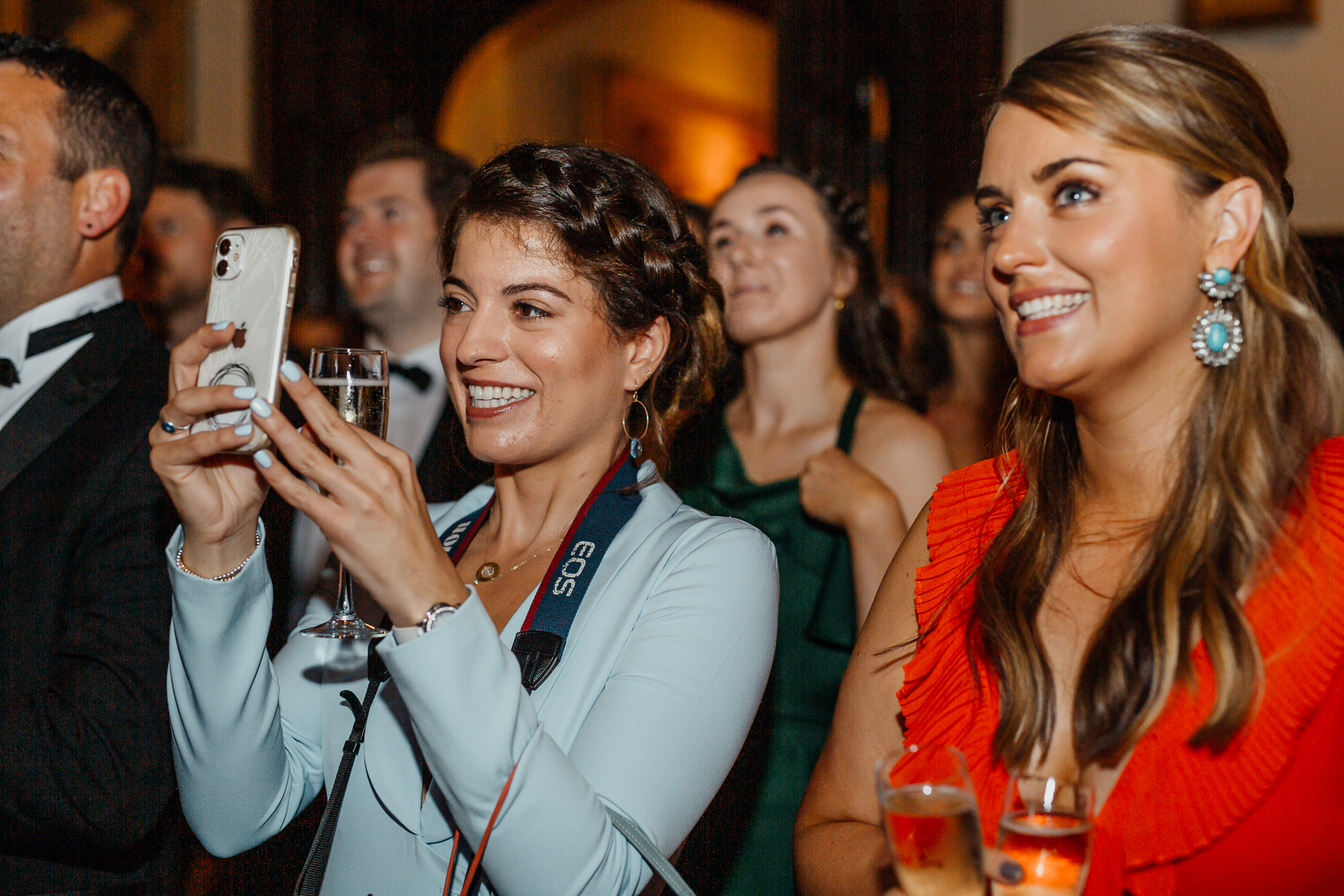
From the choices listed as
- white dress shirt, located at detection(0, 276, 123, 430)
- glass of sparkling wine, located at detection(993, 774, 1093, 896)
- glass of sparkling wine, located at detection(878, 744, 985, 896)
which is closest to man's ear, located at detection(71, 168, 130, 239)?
white dress shirt, located at detection(0, 276, 123, 430)

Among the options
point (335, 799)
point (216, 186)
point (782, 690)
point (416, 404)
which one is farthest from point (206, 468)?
point (216, 186)

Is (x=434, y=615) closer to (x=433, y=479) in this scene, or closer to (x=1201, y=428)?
(x=1201, y=428)

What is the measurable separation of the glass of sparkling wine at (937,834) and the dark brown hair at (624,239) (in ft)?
2.92

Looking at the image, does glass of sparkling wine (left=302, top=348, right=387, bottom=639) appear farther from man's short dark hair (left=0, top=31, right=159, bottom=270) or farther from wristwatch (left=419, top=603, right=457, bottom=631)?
man's short dark hair (left=0, top=31, right=159, bottom=270)

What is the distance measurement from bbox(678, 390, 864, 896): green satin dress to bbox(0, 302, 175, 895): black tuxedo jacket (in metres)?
0.89

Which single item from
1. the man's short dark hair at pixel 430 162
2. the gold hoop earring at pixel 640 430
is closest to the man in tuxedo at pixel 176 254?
the man's short dark hair at pixel 430 162

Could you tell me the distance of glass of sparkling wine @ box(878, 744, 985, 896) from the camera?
1.01 metres

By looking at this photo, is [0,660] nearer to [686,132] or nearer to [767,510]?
[767,510]

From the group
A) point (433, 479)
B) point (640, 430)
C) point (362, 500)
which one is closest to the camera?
point (362, 500)

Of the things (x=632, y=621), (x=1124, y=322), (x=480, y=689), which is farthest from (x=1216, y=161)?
(x=480, y=689)

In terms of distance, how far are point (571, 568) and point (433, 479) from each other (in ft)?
2.51

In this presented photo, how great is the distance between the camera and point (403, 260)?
128 inches

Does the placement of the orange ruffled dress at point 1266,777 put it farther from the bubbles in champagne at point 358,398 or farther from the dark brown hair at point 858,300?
the dark brown hair at point 858,300

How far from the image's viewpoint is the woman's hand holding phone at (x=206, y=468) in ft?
4.15
